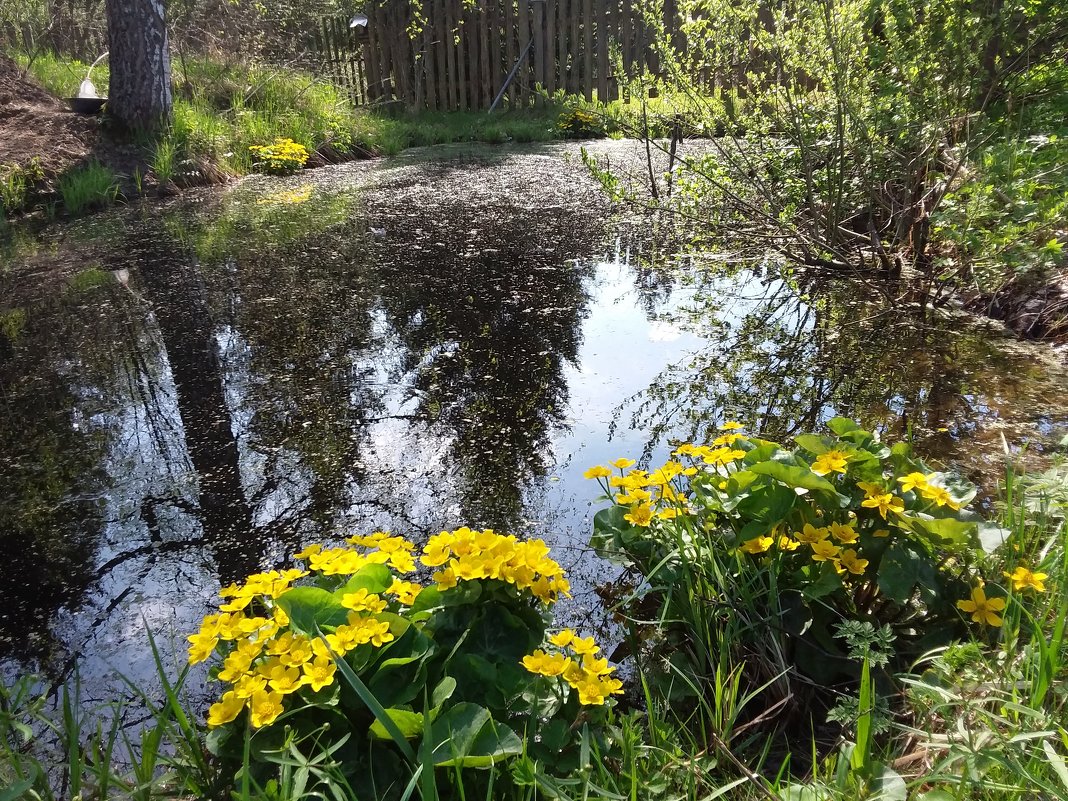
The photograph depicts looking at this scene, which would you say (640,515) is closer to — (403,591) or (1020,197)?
(403,591)

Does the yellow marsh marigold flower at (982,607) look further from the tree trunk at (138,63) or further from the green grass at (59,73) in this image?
the green grass at (59,73)

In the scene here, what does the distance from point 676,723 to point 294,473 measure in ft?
3.94

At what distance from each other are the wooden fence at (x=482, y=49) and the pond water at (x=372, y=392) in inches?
253

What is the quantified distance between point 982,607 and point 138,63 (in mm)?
6704

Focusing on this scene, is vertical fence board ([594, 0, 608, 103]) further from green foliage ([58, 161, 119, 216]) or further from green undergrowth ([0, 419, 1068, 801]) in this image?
green undergrowth ([0, 419, 1068, 801])

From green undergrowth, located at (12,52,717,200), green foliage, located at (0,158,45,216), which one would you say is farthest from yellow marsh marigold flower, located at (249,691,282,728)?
green foliage, located at (0,158,45,216)

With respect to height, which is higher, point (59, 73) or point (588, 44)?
point (588, 44)

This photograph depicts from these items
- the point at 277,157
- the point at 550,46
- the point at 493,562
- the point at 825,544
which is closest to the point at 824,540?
the point at 825,544

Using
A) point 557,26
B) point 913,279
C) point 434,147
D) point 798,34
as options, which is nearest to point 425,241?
point 798,34

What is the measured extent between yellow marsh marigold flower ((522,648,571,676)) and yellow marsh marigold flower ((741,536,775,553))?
0.46 m

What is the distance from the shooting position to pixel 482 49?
9.83 m

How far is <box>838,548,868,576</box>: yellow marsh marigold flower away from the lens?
1.27m

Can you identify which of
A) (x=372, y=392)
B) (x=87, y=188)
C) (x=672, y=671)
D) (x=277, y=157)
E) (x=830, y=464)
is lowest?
(x=672, y=671)

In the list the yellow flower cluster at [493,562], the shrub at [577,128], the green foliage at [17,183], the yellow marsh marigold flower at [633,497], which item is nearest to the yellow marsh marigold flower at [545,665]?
the yellow flower cluster at [493,562]
